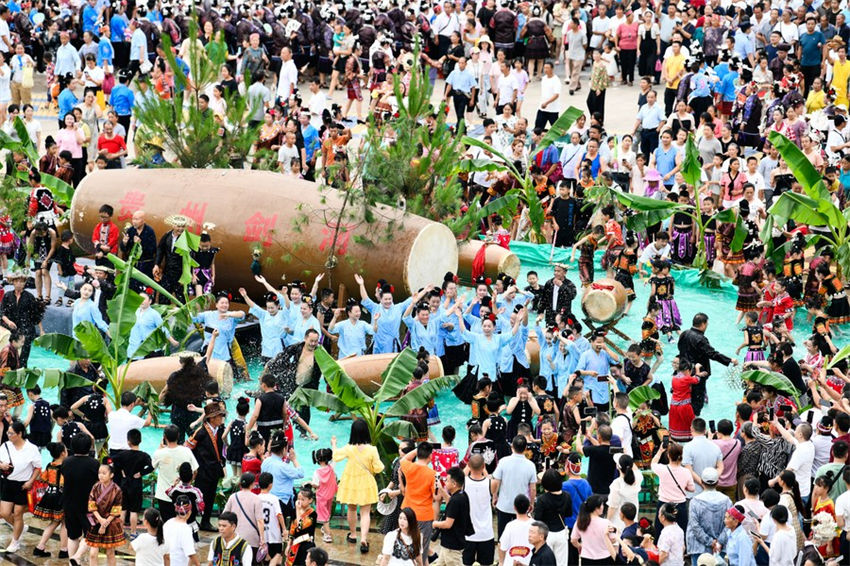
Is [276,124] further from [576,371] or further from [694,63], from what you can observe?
[576,371]

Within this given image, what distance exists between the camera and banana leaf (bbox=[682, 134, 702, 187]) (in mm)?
22125

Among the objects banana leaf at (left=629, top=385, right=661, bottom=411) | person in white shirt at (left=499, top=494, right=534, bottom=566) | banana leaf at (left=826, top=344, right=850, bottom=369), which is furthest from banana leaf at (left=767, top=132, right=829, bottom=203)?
person in white shirt at (left=499, top=494, right=534, bottom=566)

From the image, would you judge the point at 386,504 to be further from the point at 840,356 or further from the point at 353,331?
the point at 840,356

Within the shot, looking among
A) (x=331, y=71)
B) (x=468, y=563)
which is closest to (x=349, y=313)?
(x=468, y=563)

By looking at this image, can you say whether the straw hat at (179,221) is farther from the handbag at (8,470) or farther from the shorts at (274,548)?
the shorts at (274,548)

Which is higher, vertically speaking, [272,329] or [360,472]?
[360,472]

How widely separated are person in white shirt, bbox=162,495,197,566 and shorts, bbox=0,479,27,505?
2.25 m

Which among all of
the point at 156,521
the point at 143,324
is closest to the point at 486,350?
the point at 143,324

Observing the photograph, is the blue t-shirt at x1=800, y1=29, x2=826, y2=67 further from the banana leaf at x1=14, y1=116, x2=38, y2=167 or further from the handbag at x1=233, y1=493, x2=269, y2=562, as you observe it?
the handbag at x1=233, y1=493, x2=269, y2=562

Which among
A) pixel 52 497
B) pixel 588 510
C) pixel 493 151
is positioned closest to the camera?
pixel 588 510

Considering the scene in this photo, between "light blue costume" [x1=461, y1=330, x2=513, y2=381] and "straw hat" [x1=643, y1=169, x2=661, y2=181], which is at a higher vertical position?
"light blue costume" [x1=461, y1=330, x2=513, y2=381]

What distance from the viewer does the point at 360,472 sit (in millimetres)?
15383

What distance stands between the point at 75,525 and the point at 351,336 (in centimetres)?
477

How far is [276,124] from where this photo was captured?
26.2m
